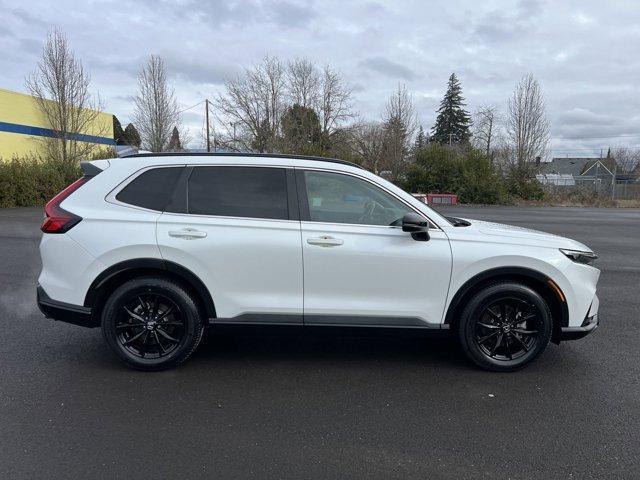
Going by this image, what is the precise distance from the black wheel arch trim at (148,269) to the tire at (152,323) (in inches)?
3.6

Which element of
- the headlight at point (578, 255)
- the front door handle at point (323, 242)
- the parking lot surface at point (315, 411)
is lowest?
the parking lot surface at point (315, 411)

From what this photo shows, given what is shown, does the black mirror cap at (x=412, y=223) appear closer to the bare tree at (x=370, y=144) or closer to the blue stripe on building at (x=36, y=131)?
the blue stripe on building at (x=36, y=131)

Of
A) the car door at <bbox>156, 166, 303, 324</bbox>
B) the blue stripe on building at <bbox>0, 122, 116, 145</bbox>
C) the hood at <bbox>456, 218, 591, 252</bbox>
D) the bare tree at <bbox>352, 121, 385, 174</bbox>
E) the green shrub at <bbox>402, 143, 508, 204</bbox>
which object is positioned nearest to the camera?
the car door at <bbox>156, 166, 303, 324</bbox>

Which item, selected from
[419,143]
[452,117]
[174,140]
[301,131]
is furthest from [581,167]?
[174,140]

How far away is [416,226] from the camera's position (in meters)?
3.82

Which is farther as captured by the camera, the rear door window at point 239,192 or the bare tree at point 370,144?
the bare tree at point 370,144

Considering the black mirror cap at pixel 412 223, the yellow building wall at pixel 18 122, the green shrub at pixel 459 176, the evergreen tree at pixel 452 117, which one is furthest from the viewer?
the evergreen tree at pixel 452 117

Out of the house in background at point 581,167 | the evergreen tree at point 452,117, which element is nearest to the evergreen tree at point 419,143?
the evergreen tree at point 452,117

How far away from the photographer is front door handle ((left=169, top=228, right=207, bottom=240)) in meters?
3.91

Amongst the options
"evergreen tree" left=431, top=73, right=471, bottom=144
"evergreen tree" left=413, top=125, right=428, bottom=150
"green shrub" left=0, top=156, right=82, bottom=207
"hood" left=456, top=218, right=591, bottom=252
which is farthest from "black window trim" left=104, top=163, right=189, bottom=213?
"evergreen tree" left=431, top=73, right=471, bottom=144

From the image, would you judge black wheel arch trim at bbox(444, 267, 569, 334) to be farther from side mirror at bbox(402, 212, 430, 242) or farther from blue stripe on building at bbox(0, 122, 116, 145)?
blue stripe on building at bbox(0, 122, 116, 145)

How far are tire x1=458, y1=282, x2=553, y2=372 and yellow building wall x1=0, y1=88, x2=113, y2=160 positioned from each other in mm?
32534

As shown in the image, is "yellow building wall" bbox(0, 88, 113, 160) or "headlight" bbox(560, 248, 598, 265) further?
"yellow building wall" bbox(0, 88, 113, 160)

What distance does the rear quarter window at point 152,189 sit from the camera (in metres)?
4.05
